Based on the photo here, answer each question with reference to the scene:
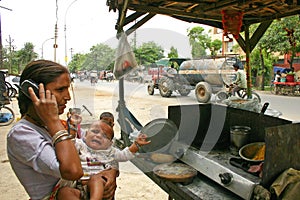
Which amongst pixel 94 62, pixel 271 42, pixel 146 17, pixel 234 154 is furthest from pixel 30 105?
pixel 94 62

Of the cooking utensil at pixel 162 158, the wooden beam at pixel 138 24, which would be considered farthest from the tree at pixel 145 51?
the cooking utensil at pixel 162 158

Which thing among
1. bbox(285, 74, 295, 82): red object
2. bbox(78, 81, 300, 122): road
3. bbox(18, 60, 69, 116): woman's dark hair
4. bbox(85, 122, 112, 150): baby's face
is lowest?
bbox(78, 81, 300, 122): road

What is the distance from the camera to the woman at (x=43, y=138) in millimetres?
996

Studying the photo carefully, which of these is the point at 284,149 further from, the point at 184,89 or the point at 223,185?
the point at 184,89

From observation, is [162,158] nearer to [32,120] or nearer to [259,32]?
[32,120]

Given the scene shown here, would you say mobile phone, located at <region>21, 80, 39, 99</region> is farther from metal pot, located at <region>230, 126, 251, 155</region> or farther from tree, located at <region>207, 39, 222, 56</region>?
tree, located at <region>207, 39, 222, 56</region>

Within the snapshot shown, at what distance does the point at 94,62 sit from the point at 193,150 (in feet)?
76.9

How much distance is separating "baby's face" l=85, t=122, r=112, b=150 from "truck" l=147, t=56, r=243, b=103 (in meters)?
9.55

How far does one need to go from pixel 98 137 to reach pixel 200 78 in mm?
11295

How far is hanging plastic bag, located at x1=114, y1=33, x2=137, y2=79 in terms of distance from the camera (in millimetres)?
3408

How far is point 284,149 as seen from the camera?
5.07 ft

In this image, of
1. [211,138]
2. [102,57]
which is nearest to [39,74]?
[211,138]

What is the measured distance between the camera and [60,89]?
1125 mm

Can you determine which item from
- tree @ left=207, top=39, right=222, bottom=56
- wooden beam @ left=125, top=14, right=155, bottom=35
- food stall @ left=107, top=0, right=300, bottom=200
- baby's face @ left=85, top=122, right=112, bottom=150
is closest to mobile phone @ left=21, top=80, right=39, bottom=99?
baby's face @ left=85, top=122, right=112, bottom=150
